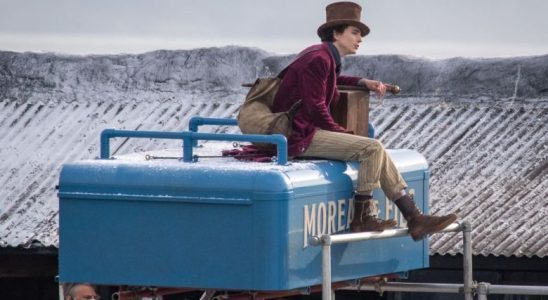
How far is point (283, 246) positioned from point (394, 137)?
24.2 feet

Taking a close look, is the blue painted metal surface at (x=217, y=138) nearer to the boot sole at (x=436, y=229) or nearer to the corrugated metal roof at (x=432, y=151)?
the boot sole at (x=436, y=229)

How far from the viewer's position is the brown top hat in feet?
28.7

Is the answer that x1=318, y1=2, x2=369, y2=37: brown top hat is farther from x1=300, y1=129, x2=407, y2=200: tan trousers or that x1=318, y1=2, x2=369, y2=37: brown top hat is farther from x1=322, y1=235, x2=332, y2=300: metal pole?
x1=322, y1=235, x2=332, y2=300: metal pole

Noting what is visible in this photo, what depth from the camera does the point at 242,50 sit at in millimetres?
16719

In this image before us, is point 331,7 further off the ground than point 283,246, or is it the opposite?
point 331,7

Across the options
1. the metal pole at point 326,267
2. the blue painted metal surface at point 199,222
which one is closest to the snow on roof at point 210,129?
the blue painted metal surface at point 199,222

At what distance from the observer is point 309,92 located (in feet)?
27.5

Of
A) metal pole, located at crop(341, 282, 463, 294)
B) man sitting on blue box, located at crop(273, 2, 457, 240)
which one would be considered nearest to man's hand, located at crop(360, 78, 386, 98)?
man sitting on blue box, located at crop(273, 2, 457, 240)

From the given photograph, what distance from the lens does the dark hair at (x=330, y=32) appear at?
8.76m

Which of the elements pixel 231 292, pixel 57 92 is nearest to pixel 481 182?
pixel 57 92

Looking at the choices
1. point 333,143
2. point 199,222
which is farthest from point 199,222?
point 333,143

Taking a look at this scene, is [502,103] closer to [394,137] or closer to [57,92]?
[394,137]

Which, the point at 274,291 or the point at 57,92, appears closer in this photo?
the point at 274,291

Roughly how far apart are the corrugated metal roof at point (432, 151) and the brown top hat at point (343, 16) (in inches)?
170
